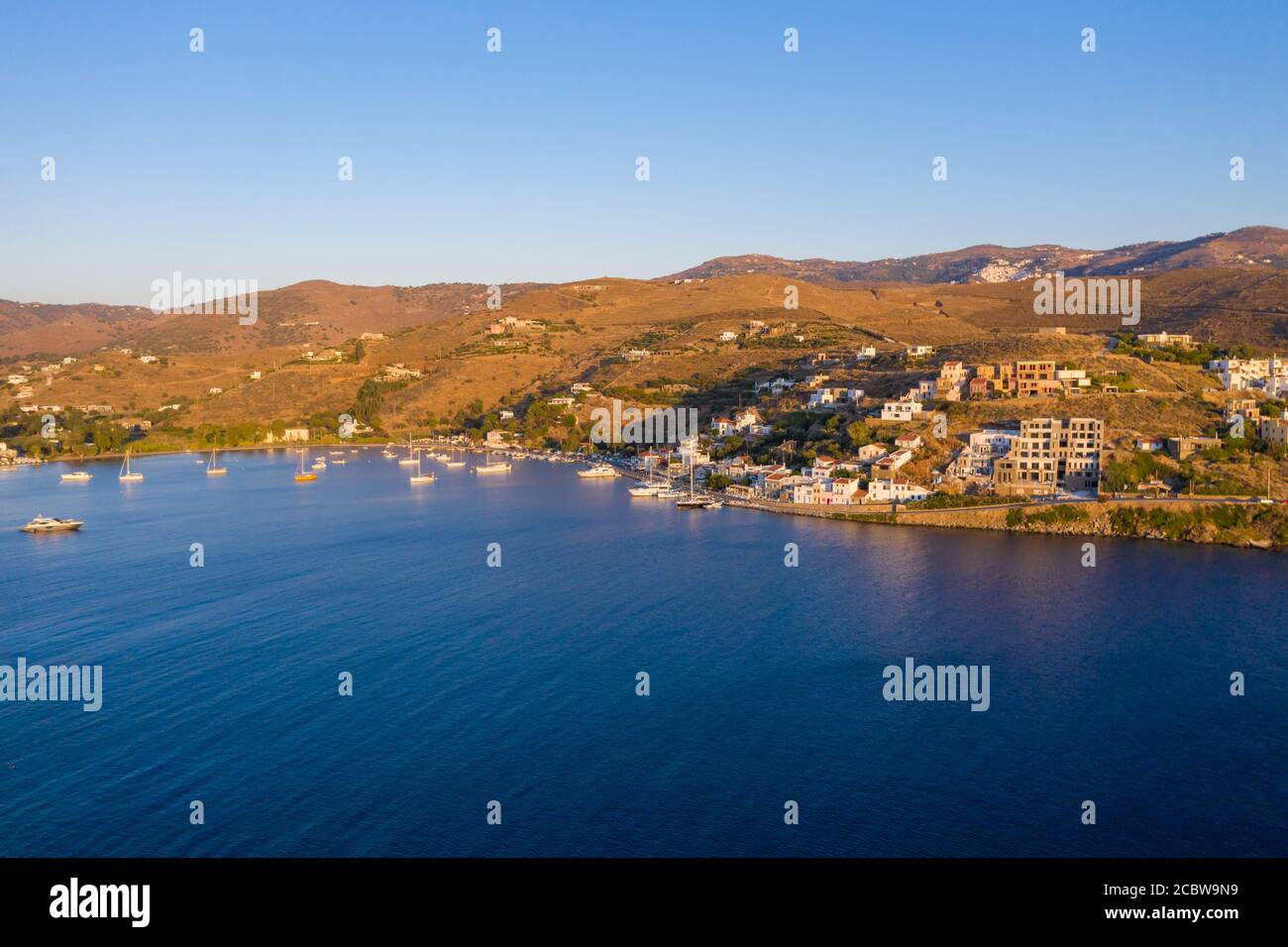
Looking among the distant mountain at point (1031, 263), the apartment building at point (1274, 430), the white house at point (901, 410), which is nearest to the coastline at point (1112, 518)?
the apartment building at point (1274, 430)

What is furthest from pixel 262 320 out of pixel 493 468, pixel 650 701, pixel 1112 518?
pixel 650 701

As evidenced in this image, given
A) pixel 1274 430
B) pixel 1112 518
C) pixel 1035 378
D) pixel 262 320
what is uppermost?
pixel 262 320

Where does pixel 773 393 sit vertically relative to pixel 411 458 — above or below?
above

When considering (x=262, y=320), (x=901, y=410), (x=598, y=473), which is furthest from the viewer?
(x=262, y=320)

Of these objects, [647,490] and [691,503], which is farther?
[647,490]

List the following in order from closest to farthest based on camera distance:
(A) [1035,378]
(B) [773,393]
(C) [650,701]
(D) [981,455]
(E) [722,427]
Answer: (C) [650,701] < (D) [981,455] < (A) [1035,378] < (E) [722,427] < (B) [773,393]

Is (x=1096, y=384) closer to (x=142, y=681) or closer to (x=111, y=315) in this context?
(x=142, y=681)

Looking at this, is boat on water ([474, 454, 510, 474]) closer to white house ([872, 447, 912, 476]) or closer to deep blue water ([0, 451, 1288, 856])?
deep blue water ([0, 451, 1288, 856])

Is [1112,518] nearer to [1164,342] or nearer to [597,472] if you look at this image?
[1164,342]
